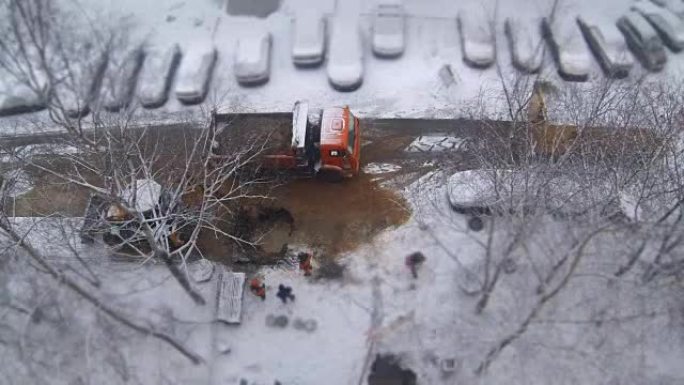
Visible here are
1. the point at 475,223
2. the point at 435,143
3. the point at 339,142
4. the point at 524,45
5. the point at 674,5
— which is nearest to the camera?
the point at 339,142

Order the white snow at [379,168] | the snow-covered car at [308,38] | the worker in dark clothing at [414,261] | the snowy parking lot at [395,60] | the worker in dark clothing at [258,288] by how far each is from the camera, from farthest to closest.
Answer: the snow-covered car at [308,38] → the snowy parking lot at [395,60] → the white snow at [379,168] → the worker in dark clothing at [414,261] → the worker in dark clothing at [258,288]

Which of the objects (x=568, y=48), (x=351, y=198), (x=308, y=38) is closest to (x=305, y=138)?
(x=351, y=198)

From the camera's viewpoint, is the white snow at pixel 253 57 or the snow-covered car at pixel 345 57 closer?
the snow-covered car at pixel 345 57

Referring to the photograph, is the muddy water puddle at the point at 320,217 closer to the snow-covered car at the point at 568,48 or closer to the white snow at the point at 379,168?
the white snow at the point at 379,168

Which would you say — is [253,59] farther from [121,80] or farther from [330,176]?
[330,176]

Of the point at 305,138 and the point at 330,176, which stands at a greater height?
the point at 305,138

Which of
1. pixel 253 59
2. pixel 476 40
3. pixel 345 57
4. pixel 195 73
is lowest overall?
pixel 195 73

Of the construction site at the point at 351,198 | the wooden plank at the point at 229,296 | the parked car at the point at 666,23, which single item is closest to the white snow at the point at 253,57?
the construction site at the point at 351,198
